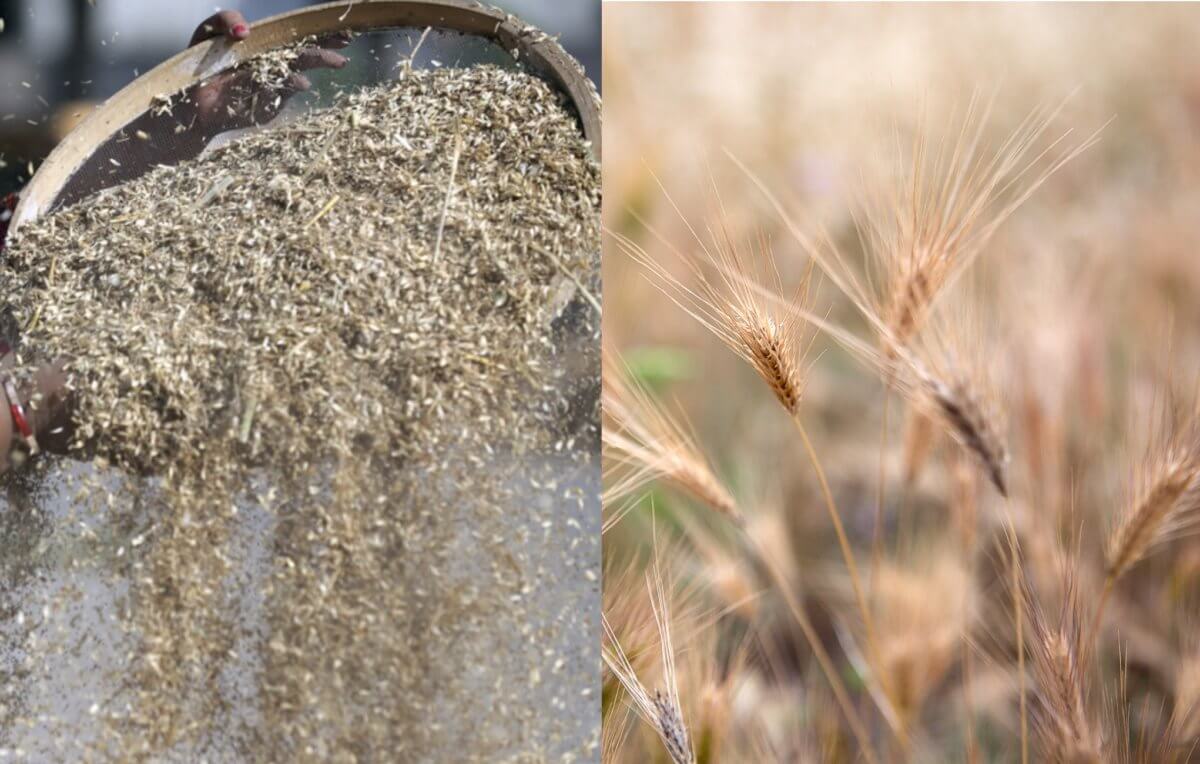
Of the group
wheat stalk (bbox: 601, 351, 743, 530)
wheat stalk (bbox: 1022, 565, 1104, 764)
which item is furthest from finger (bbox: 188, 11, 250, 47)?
wheat stalk (bbox: 1022, 565, 1104, 764)

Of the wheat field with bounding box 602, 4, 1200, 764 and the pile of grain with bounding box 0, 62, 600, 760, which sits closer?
the wheat field with bounding box 602, 4, 1200, 764

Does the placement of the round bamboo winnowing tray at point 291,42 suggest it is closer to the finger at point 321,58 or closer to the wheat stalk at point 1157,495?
the finger at point 321,58

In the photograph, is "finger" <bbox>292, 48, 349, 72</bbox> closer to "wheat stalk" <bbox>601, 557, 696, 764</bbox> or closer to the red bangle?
the red bangle

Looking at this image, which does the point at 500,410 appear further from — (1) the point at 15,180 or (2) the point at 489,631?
(1) the point at 15,180

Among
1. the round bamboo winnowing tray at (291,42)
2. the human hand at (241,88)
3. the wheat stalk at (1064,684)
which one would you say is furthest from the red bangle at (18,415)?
the wheat stalk at (1064,684)

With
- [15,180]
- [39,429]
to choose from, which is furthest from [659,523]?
[15,180]
